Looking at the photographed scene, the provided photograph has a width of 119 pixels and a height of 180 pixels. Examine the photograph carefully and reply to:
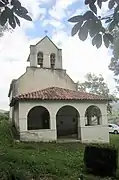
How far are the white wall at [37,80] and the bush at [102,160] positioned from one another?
13.2 metres

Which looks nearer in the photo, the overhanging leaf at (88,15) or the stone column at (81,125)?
the overhanging leaf at (88,15)

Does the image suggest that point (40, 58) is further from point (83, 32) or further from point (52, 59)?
point (83, 32)

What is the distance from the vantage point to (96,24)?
2.62 metres

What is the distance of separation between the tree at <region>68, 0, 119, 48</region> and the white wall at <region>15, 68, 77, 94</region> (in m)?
20.8

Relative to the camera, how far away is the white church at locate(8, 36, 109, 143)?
19156 millimetres

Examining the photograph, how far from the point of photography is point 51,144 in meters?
17.8

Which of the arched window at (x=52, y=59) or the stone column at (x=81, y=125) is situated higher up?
the arched window at (x=52, y=59)

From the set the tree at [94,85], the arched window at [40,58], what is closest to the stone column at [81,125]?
the arched window at [40,58]

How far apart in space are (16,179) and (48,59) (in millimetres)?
18413

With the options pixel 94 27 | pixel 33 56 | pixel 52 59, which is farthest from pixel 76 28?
pixel 52 59

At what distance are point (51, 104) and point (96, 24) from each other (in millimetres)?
17292

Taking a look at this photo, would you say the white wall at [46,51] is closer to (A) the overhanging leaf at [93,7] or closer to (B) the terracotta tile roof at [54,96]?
(B) the terracotta tile roof at [54,96]

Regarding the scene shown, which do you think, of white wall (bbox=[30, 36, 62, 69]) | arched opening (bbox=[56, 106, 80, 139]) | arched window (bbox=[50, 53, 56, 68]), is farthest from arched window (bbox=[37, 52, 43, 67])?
arched opening (bbox=[56, 106, 80, 139])

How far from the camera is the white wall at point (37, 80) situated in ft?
76.5
